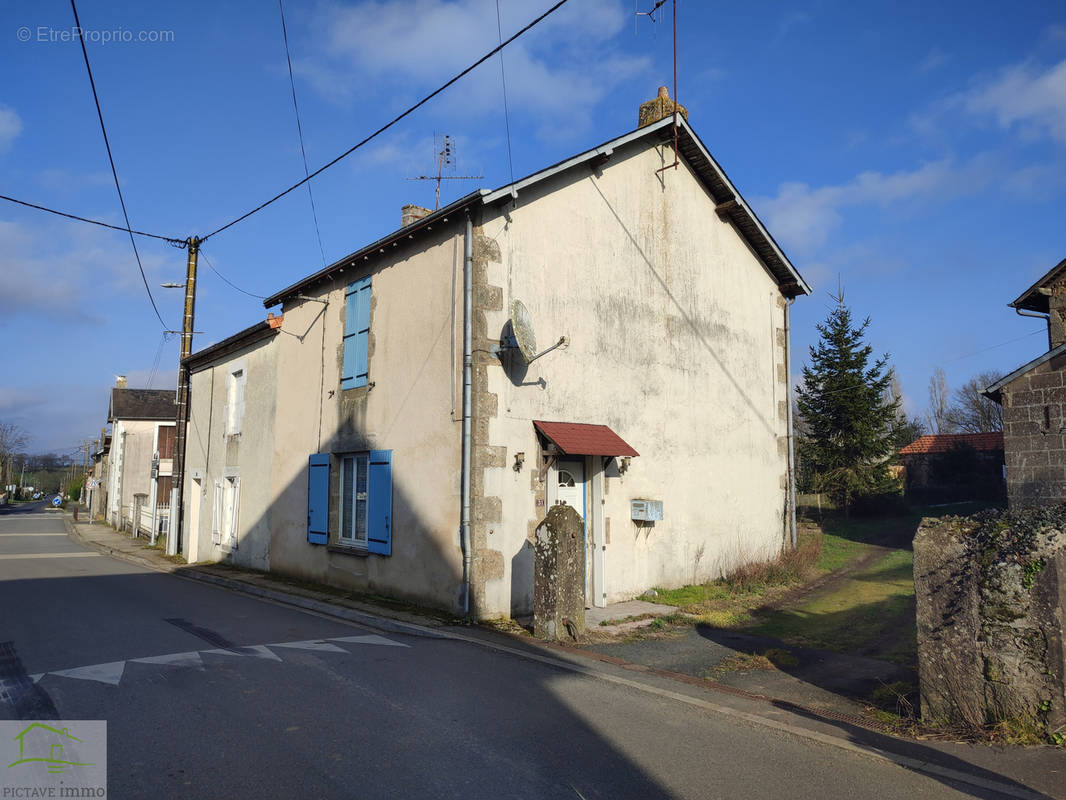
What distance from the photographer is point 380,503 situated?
11.1 metres

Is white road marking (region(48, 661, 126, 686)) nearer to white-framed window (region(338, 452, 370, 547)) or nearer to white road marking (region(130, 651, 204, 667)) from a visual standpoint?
white road marking (region(130, 651, 204, 667))

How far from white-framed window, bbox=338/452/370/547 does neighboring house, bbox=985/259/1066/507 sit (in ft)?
39.7

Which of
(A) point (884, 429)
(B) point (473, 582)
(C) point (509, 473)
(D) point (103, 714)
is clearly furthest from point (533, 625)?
(A) point (884, 429)

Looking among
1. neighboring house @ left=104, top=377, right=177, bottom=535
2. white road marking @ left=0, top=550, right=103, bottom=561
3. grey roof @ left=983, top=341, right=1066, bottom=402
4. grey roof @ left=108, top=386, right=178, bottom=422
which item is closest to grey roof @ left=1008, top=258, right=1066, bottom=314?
grey roof @ left=983, top=341, right=1066, bottom=402

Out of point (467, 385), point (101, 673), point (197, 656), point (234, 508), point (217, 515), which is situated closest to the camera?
point (101, 673)

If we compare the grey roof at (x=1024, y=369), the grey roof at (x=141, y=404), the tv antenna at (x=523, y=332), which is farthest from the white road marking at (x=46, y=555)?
the grey roof at (x=1024, y=369)

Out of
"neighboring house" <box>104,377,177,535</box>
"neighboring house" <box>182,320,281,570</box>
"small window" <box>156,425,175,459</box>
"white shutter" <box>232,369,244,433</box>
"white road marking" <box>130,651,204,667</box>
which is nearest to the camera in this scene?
"white road marking" <box>130,651,204,667</box>

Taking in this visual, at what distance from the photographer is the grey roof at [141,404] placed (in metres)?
40.5

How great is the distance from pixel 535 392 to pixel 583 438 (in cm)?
95

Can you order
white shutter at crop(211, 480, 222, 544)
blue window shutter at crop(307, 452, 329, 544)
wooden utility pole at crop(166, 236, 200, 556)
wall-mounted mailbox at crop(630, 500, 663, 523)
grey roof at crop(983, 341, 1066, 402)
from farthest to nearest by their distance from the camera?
wooden utility pole at crop(166, 236, 200, 556), white shutter at crop(211, 480, 222, 544), grey roof at crop(983, 341, 1066, 402), blue window shutter at crop(307, 452, 329, 544), wall-mounted mailbox at crop(630, 500, 663, 523)

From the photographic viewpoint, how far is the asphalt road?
13.8 ft

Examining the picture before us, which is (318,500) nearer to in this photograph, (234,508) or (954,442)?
(234,508)

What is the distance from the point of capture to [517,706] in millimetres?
5746

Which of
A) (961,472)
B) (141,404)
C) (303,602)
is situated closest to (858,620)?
(303,602)
